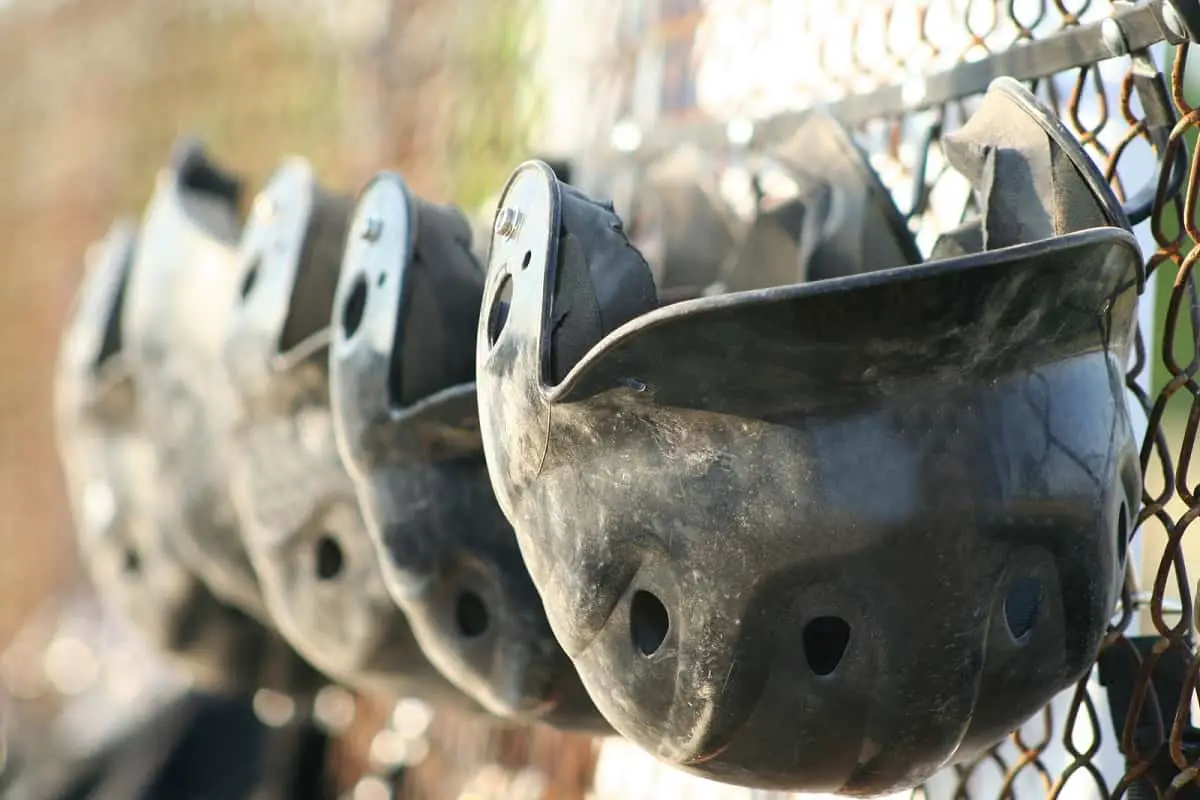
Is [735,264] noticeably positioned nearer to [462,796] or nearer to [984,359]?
[984,359]

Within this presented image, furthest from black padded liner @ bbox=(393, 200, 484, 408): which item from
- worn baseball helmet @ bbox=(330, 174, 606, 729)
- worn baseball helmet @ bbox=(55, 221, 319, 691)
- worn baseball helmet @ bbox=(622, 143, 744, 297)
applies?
worn baseball helmet @ bbox=(55, 221, 319, 691)

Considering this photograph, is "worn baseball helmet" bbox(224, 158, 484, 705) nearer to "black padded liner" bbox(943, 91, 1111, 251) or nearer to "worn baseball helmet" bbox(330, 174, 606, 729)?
"worn baseball helmet" bbox(330, 174, 606, 729)

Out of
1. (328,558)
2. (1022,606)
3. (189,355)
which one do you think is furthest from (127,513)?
(1022,606)

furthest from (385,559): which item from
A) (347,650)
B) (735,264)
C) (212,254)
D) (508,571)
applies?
(212,254)

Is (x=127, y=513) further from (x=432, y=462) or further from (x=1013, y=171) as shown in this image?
(x=1013, y=171)

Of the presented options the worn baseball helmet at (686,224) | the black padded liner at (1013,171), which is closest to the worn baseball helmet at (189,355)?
Answer: the worn baseball helmet at (686,224)

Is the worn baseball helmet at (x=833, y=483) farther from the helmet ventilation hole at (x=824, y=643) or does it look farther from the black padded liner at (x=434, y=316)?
the black padded liner at (x=434, y=316)

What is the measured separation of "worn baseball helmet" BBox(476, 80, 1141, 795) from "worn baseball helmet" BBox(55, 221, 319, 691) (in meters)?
0.73

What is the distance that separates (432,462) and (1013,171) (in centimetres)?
34

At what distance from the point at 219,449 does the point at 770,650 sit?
660 mm

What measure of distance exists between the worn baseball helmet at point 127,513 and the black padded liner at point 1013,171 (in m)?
0.81

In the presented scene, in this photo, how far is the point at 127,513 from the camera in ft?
4.41

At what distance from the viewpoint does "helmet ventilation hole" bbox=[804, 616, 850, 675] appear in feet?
1.89

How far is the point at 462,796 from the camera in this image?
4.99ft
